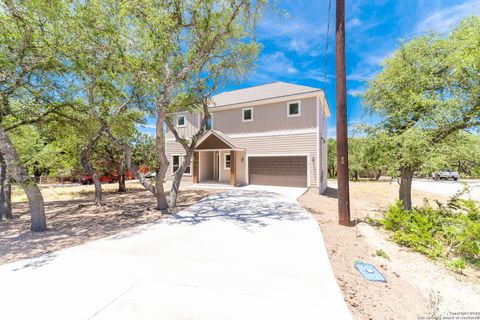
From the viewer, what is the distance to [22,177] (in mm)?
5250

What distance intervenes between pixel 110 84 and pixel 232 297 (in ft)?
26.0

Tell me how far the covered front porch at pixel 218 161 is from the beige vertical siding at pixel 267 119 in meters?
1.26

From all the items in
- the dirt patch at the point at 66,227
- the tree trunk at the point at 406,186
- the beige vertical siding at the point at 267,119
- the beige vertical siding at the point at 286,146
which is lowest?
the dirt patch at the point at 66,227

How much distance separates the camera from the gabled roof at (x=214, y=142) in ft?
45.3

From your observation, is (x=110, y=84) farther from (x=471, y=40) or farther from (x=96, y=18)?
(x=471, y=40)

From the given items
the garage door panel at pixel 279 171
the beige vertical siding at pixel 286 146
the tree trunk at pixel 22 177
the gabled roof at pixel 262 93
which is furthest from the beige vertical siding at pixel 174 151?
the tree trunk at pixel 22 177

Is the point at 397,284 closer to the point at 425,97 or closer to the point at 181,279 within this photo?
the point at 181,279

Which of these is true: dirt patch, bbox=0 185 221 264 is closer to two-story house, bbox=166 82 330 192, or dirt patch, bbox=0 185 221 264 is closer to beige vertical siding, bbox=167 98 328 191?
two-story house, bbox=166 82 330 192

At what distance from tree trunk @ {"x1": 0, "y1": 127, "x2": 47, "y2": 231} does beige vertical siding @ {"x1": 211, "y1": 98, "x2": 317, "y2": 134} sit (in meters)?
11.4

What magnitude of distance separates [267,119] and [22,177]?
12.1 metres

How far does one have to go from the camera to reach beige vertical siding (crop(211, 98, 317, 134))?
12.8 m

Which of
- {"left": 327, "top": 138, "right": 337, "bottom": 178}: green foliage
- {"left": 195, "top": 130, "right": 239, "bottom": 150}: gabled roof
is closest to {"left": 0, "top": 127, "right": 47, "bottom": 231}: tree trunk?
{"left": 195, "top": 130, "right": 239, "bottom": 150}: gabled roof

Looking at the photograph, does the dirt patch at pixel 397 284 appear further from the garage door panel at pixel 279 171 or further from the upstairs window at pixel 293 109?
the upstairs window at pixel 293 109

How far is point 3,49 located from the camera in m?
5.33
